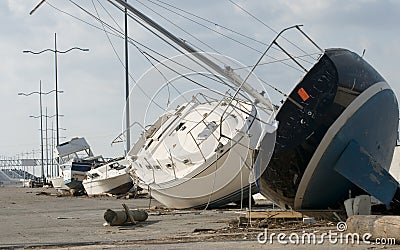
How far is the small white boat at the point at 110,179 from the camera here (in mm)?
35438

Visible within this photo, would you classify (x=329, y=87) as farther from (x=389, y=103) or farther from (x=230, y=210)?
(x=230, y=210)

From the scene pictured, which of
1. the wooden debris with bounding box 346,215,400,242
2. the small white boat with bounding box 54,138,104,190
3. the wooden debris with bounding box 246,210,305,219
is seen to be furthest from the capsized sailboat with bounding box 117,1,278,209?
the small white boat with bounding box 54,138,104,190

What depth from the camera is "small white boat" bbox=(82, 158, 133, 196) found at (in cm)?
3544

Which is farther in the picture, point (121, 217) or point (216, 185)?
point (216, 185)

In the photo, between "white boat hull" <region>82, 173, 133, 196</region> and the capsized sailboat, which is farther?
"white boat hull" <region>82, 173, 133, 196</region>

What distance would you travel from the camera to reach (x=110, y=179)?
117 ft

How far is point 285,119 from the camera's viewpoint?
510 inches

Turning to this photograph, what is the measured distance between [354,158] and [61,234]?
570 centimetres

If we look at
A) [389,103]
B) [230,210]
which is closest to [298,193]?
[389,103]

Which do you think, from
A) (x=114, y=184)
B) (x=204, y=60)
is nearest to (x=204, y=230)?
(x=204, y=60)

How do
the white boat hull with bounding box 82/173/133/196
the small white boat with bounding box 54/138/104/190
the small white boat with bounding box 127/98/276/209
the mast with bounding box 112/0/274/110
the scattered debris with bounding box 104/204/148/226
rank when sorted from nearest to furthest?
the scattered debris with bounding box 104/204/148/226, the mast with bounding box 112/0/274/110, the small white boat with bounding box 127/98/276/209, the white boat hull with bounding box 82/173/133/196, the small white boat with bounding box 54/138/104/190

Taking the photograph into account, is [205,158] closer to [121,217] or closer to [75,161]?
[121,217]

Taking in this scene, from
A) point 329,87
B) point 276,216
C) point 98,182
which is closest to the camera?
point 329,87

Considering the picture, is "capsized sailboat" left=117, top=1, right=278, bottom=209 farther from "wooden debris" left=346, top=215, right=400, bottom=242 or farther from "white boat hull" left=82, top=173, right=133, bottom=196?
"white boat hull" left=82, top=173, right=133, bottom=196
